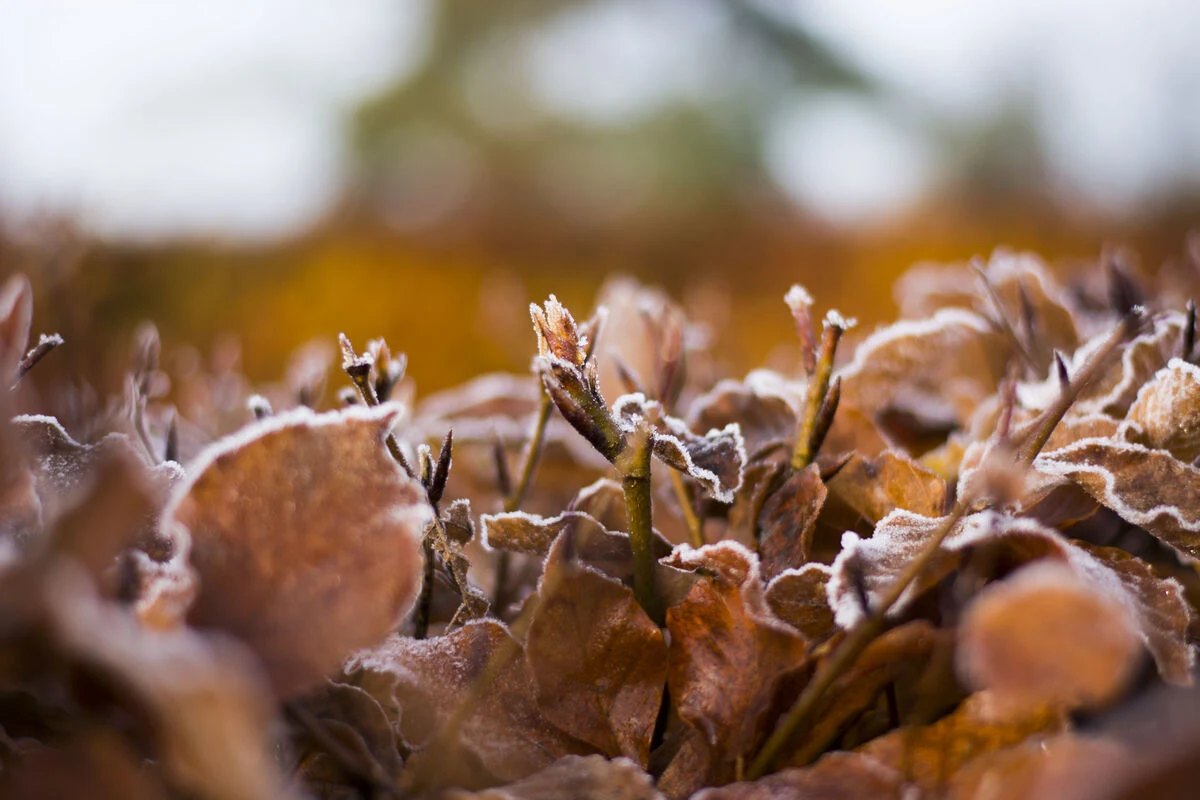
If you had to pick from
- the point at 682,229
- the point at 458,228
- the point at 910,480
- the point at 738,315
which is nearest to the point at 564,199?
the point at 682,229

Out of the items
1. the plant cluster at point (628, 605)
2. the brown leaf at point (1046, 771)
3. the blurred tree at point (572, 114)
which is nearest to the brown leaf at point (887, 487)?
the plant cluster at point (628, 605)

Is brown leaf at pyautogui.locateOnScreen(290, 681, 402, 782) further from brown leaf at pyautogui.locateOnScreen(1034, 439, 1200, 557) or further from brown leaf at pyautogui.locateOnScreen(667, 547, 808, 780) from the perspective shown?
brown leaf at pyautogui.locateOnScreen(1034, 439, 1200, 557)

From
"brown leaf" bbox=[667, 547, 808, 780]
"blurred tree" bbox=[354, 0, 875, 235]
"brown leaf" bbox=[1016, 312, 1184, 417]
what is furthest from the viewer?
"blurred tree" bbox=[354, 0, 875, 235]

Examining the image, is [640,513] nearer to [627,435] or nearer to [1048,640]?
[627,435]

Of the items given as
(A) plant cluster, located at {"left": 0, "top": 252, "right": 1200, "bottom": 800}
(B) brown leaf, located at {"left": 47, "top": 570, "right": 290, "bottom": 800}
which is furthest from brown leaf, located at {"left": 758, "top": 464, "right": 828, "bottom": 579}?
(B) brown leaf, located at {"left": 47, "top": 570, "right": 290, "bottom": 800}

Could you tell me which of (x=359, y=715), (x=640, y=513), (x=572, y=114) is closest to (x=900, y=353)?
(x=640, y=513)

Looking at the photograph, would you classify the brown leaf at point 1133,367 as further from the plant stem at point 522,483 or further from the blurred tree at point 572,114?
the blurred tree at point 572,114
